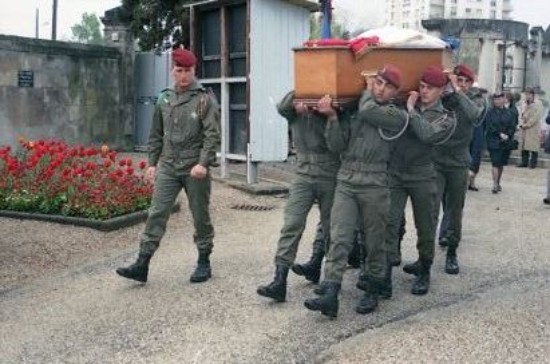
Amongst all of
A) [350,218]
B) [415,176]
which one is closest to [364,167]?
[350,218]

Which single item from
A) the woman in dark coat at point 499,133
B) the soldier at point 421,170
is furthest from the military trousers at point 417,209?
the woman in dark coat at point 499,133

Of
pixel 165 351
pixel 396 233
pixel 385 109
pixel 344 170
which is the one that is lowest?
pixel 165 351

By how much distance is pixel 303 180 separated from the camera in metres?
5.39

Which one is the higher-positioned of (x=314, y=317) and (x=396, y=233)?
(x=396, y=233)

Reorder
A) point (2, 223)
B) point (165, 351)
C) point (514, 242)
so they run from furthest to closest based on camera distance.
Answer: point (2, 223), point (514, 242), point (165, 351)

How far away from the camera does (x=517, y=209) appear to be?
32.9 ft

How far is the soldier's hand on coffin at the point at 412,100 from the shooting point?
5.25 m

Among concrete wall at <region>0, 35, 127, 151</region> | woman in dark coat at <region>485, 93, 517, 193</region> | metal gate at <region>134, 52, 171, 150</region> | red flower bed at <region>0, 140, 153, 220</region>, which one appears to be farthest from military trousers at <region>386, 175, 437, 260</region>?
metal gate at <region>134, 52, 171, 150</region>

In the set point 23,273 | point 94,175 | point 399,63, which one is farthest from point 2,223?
point 399,63

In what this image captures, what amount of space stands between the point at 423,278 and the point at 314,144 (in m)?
1.38

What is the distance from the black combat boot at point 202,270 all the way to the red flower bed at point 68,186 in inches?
98.2

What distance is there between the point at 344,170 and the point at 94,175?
439 cm

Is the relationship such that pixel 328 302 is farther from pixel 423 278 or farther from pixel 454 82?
pixel 454 82

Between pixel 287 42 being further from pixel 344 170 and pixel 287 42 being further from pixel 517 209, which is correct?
pixel 344 170
